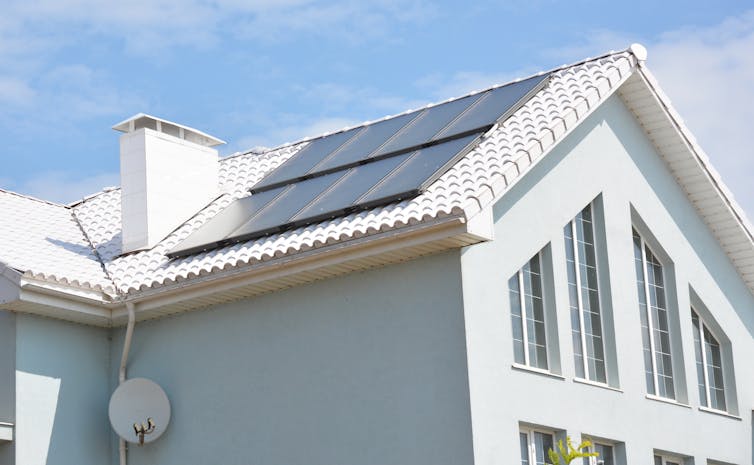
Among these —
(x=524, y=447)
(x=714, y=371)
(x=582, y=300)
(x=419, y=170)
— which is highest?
(x=419, y=170)

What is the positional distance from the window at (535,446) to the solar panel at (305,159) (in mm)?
5862

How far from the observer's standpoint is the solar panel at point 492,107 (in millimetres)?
19750

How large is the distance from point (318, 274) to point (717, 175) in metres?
8.00

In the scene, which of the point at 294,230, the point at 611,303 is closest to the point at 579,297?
the point at 611,303

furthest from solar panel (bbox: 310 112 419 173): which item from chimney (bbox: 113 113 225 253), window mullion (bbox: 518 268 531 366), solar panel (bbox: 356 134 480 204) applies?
window mullion (bbox: 518 268 531 366)

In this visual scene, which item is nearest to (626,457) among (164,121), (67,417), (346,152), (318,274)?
(318,274)

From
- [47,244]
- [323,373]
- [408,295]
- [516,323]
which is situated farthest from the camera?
[47,244]

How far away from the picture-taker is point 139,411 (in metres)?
18.8

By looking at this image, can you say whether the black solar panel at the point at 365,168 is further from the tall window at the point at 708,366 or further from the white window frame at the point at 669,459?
the white window frame at the point at 669,459

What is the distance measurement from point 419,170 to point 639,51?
4.58 m

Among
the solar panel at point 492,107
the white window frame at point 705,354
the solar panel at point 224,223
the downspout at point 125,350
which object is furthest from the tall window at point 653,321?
the downspout at point 125,350

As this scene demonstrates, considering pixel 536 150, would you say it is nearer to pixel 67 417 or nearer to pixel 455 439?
pixel 455 439

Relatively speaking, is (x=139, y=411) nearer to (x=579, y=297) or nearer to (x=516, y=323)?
(x=516, y=323)

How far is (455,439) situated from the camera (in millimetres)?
16406
